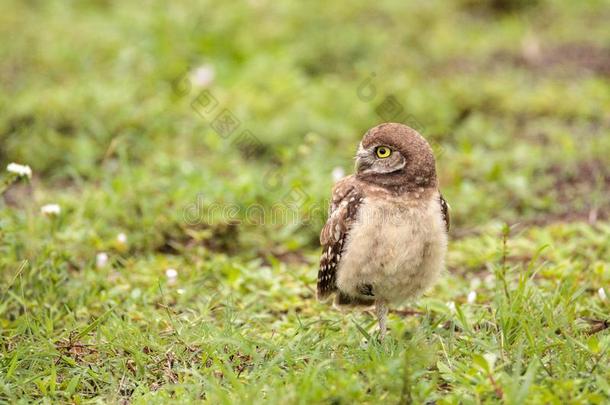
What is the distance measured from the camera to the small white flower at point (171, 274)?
519 centimetres

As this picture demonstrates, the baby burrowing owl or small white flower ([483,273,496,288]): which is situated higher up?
the baby burrowing owl

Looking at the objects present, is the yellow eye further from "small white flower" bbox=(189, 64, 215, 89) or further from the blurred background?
"small white flower" bbox=(189, 64, 215, 89)

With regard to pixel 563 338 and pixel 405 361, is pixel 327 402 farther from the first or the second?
pixel 563 338

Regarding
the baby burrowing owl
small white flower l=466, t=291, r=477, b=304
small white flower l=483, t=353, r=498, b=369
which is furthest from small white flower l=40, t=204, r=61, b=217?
small white flower l=483, t=353, r=498, b=369

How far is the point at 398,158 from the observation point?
14.7 ft

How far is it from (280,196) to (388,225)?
2320 millimetres

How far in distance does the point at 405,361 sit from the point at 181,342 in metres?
1.37

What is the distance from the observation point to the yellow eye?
177 inches

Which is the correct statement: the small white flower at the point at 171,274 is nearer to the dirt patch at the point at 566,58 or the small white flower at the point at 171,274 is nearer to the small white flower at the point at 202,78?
the small white flower at the point at 202,78

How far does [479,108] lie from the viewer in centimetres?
863

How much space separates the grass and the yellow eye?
35.4 inches

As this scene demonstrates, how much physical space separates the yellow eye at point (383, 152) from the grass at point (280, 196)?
899mm

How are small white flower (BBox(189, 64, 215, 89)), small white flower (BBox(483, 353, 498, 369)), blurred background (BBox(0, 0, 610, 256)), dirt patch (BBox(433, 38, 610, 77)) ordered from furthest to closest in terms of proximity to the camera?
→ dirt patch (BBox(433, 38, 610, 77)), small white flower (BBox(189, 64, 215, 89)), blurred background (BBox(0, 0, 610, 256)), small white flower (BBox(483, 353, 498, 369))

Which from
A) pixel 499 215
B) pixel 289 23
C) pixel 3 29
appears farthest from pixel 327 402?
pixel 3 29
